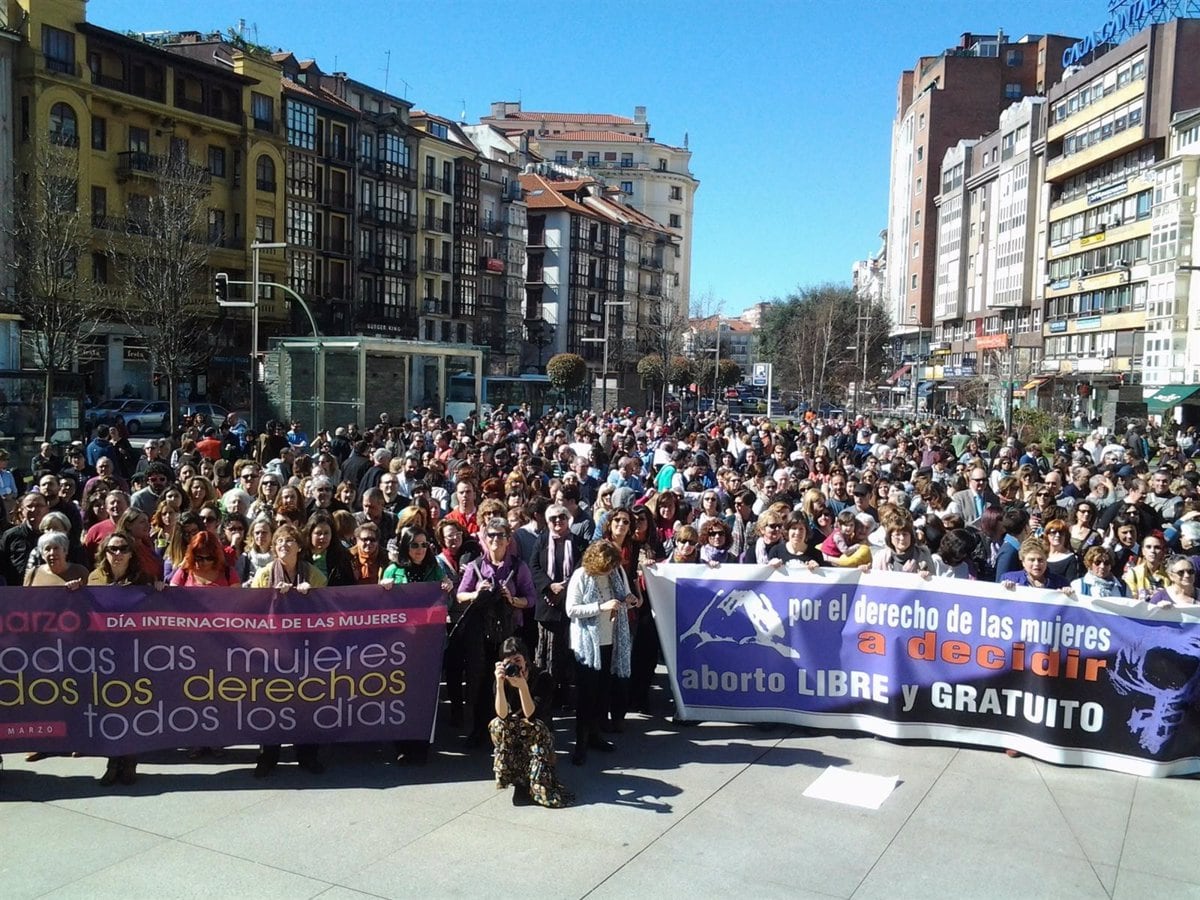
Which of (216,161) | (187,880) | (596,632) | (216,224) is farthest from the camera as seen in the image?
(216,161)

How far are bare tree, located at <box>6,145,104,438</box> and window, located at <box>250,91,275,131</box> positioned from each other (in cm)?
1600

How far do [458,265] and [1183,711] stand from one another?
71.0 m

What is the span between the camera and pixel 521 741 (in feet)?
22.2

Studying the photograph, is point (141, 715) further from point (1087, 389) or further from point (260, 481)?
point (1087, 389)

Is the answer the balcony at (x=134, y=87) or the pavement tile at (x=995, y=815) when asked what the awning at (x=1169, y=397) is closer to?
the pavement tile at (x=995, y=815)

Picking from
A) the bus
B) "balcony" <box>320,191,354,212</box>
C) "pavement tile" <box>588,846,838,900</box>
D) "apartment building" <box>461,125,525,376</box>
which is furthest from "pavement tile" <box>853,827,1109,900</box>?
"apartment building" <box>461,125,525,376</box>

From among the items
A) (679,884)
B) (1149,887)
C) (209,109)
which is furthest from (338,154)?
(1149,887)

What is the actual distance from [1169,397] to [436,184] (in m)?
46.2

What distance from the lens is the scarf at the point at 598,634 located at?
7688 millimetres

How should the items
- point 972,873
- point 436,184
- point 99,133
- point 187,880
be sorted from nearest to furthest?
point 187,880 < point 972,873 < point 99,133 < point 436,184

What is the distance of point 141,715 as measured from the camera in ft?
23.0

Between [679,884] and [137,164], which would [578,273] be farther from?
[679,884]

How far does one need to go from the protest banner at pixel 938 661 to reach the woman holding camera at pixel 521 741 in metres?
1.83

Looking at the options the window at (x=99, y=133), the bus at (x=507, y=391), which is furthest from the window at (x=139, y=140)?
the bus at (x=507, y=391)
